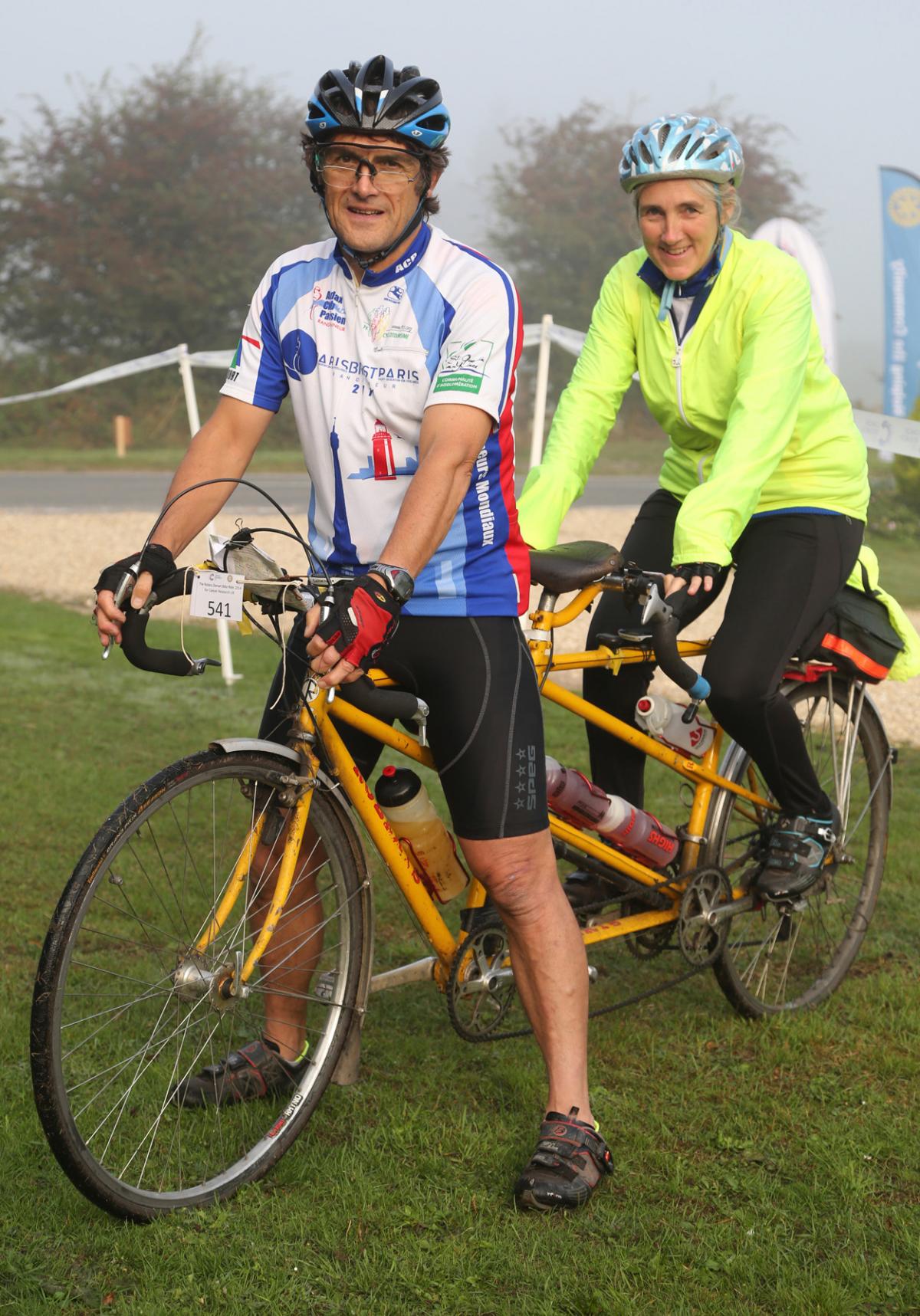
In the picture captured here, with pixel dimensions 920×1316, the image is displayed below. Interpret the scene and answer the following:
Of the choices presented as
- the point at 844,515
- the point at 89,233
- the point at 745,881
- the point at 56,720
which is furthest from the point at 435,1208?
the point at 89,233

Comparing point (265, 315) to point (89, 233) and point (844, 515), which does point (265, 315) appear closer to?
point (844, 515)

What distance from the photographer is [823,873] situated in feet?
14.6

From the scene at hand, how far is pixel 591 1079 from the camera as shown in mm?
3914

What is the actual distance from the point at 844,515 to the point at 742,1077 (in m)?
1.53

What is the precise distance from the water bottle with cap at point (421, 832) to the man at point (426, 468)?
0.54ft

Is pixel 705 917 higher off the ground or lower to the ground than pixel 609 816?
lower

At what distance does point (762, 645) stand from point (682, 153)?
127cm

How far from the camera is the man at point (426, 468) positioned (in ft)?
10.2

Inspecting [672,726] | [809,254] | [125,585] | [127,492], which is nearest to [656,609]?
[672,726]

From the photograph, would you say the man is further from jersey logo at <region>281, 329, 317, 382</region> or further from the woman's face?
the woman's face

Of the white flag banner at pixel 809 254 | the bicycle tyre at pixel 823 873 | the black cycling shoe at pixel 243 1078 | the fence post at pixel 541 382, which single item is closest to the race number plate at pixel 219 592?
the black cycling shoe at pixel 243 1078

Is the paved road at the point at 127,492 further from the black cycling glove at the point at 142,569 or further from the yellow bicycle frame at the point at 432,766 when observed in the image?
the black cycling glove at the point at 142,569

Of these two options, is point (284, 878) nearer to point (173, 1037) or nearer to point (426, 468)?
point (173, 1037)

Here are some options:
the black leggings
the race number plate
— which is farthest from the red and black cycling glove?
the black leggings
